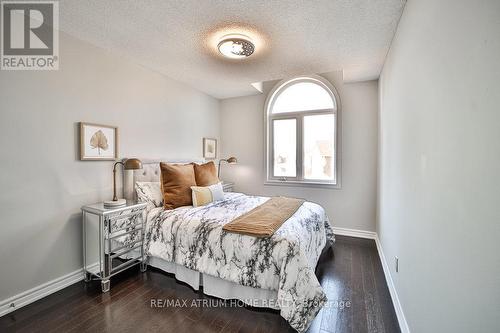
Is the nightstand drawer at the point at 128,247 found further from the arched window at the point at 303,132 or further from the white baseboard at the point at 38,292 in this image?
the arched window at the point at 303,132

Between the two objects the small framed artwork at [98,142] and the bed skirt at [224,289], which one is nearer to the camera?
the bed skirt at [224,289]

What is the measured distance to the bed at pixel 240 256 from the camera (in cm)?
165

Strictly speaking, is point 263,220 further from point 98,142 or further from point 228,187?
point 228,187

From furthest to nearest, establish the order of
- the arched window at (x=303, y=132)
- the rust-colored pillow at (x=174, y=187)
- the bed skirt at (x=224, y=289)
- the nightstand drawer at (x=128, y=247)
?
the arched window at (x=303, y=132)
the rust-colored pillow at (x=174, y=187)
the nightstand drawer at (x=128, y=247)
the bed skirt at (x=224, y=289)

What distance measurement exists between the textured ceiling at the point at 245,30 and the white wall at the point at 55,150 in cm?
37

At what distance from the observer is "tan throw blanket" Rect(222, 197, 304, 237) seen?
1887mm

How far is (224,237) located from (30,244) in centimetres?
176

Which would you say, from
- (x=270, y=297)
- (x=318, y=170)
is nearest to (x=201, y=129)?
(x=318, y=170)

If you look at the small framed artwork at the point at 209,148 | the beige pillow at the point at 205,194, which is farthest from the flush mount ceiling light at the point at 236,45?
the small framed artwork at the point at 209,148

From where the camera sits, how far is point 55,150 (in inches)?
83.5

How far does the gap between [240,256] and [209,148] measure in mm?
2825

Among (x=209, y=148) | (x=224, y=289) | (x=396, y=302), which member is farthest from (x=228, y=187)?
(x=396, y=302)

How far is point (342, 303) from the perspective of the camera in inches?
76.9

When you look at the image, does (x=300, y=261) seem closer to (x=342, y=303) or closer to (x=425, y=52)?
(x=342, y=303)
